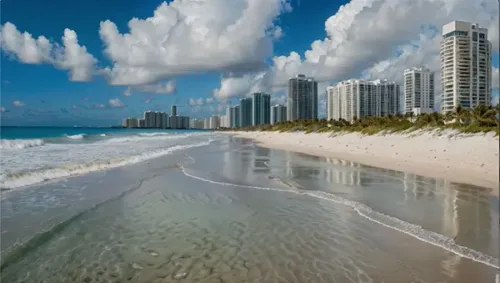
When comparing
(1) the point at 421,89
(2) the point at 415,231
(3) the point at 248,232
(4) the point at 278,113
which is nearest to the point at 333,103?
(1) the point at 421,89

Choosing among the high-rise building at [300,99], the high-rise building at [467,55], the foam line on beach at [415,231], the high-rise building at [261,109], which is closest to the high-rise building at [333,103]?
the high-rise building at [300,99]

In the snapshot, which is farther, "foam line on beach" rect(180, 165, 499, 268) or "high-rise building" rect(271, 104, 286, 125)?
"high-rise building" rect(271, 104, 286, 125)

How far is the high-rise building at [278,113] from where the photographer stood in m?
179

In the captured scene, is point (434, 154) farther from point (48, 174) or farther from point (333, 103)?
point (333, 103)

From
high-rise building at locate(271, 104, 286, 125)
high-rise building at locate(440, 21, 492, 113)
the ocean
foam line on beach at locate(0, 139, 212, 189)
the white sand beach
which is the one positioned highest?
high-rise building at locate(271, 104, 286, 125)

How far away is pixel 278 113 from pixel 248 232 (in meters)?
177

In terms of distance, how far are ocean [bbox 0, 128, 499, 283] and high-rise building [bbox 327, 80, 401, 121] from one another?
106 metres

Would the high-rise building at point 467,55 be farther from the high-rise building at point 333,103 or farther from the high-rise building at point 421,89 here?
the high-rise building at point 333,103

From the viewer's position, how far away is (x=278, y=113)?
18288 centimetres

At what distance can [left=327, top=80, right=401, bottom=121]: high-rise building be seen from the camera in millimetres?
113438

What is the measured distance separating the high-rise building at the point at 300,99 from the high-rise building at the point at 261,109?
4098 centimetres

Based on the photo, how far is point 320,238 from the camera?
667cm

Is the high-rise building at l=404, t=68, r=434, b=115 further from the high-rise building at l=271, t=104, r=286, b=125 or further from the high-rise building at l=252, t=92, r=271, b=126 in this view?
the high-rise building at l=252, t=92, r=271, b=126

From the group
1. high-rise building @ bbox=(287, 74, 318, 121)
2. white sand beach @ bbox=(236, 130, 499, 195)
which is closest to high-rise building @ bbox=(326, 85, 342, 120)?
high-rise building @ bbox=(287, 74, 318, 121)
